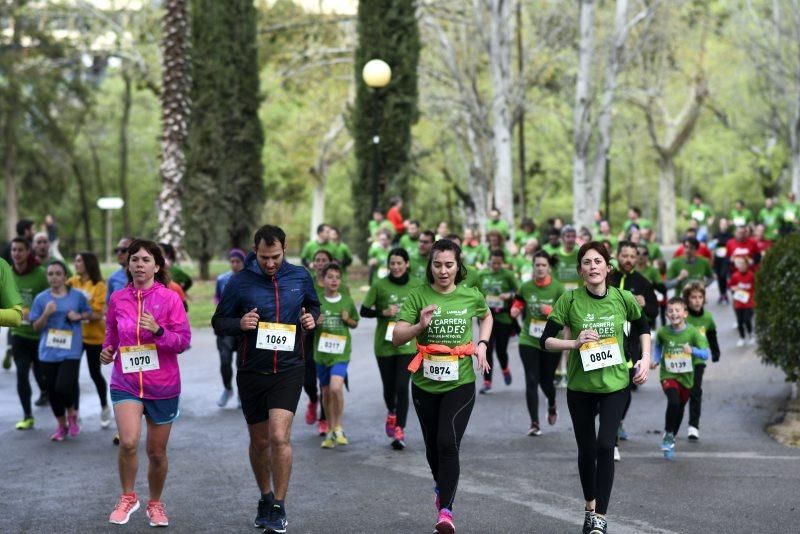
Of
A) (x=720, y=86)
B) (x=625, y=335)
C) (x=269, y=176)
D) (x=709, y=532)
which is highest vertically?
(x=720, y=86)

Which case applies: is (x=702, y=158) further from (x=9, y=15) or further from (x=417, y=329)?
(x=417, y=329)

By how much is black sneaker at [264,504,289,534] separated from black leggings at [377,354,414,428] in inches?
137

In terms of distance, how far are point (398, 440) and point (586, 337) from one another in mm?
3741

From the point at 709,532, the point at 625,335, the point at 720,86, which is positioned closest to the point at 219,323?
the point at 625,335

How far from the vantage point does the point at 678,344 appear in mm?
10719

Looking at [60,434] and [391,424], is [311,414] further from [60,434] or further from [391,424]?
[60,434]

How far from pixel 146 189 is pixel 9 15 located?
20.5 meters

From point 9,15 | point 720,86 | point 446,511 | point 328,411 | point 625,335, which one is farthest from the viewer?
point 720,86

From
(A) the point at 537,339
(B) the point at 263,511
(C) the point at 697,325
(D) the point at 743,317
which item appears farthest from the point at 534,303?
(D) the point at 743,317

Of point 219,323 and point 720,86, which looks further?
point 720,86

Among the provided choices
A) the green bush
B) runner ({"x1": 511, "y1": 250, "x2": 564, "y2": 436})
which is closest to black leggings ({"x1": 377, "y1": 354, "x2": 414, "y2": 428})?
runner ({"x1": 511, "y1": 250, "x2": 564, "y2": 436})

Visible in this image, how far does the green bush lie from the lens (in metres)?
12.2

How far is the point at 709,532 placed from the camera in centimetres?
744

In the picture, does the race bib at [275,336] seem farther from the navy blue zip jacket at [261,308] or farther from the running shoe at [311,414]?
the running shoe at [311,414]
